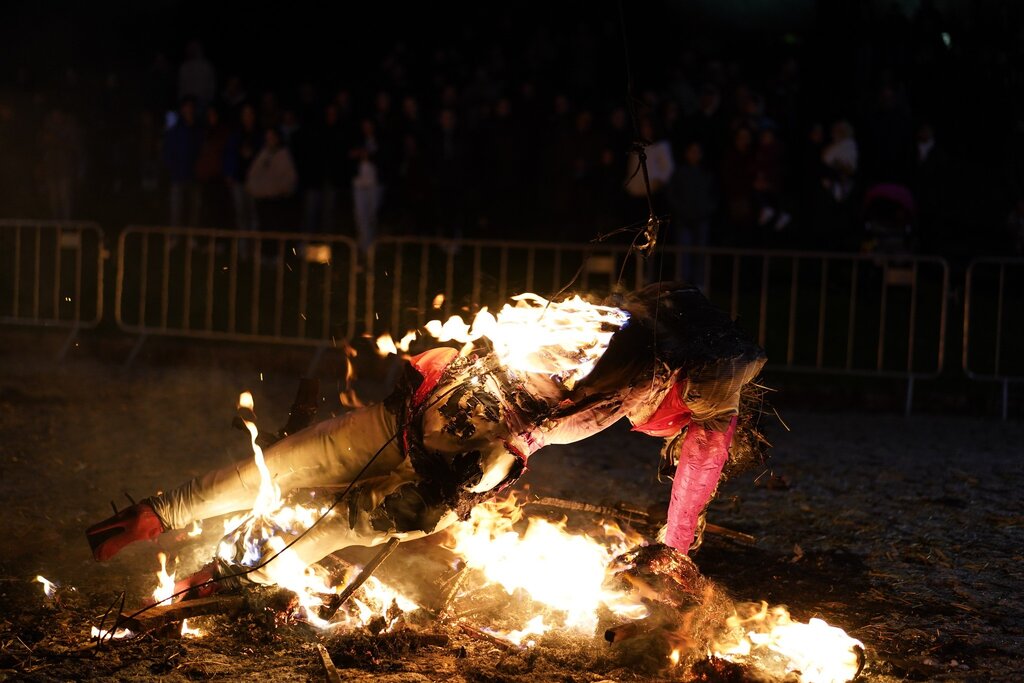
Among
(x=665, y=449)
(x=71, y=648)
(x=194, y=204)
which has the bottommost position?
(x=71, y=648)

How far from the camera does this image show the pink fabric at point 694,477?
4.49 metres

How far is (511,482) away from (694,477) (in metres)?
0.80

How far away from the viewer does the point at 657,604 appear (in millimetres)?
4039

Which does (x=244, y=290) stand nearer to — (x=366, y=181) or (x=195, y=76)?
(x=366, y=181)

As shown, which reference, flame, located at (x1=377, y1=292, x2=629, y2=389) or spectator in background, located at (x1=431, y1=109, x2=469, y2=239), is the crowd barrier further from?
flame, located at (x1=377, y1=292, x2=629, y2=389)

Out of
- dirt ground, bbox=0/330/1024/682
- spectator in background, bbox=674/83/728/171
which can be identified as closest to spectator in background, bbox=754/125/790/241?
spectator in background, bbox=674/83/728/171

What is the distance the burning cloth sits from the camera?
404cm

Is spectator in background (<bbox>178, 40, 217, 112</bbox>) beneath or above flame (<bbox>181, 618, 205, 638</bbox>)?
above

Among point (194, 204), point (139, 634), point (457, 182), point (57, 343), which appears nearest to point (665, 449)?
point (139, 634)

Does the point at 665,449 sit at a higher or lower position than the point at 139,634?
higher

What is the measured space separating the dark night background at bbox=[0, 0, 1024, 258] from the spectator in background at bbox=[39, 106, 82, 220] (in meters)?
0.04

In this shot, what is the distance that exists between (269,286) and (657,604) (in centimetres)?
959

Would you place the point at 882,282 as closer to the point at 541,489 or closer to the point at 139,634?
the point at 541,489

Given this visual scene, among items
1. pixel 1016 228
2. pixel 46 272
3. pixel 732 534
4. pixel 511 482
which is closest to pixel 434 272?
pixel 732 534
